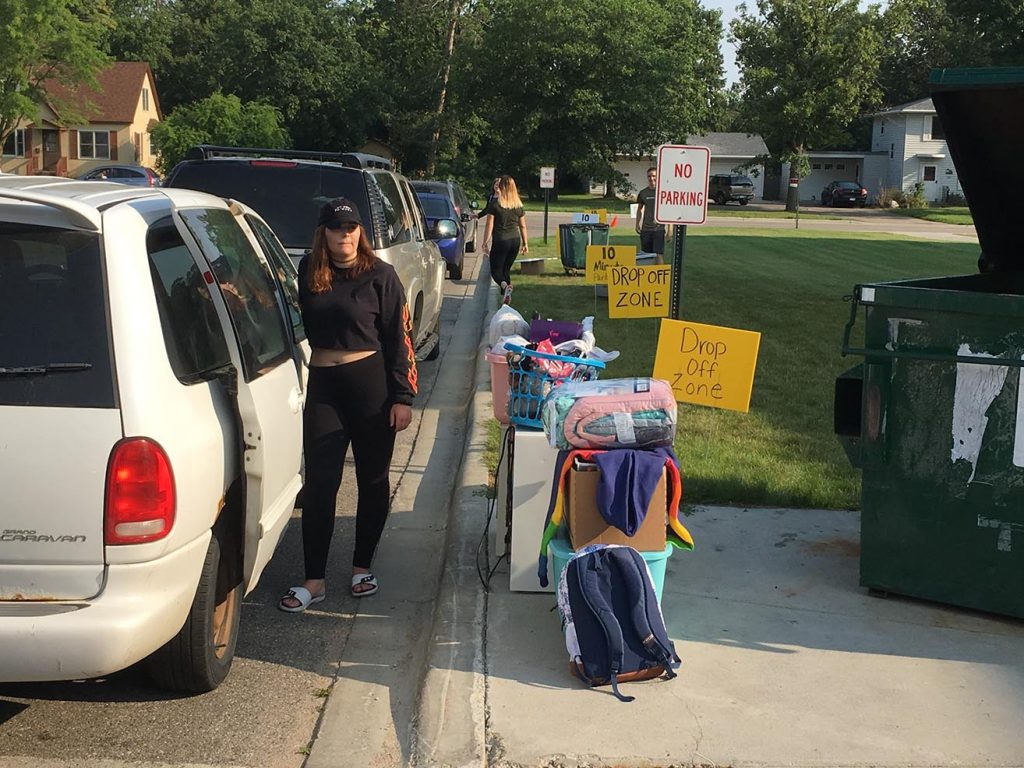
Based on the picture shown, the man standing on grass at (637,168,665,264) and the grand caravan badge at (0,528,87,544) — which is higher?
the man standing on grass at (637,168,665,264)

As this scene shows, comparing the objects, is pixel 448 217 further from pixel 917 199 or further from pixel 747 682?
pixel 917 199

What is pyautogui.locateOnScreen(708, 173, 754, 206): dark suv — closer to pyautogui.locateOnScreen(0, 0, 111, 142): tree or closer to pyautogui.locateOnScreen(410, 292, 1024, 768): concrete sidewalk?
pyautogui.locateOnScreen(0, 0, 111, 142): tree

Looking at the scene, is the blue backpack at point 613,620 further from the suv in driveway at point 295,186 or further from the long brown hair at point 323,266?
the suv in driveway at point 295,186

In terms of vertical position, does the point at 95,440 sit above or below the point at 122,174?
below

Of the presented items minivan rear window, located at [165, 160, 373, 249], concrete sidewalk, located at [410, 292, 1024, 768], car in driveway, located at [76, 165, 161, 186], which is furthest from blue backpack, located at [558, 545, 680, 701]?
car in driveway, located at [76, 165, 161, 186]

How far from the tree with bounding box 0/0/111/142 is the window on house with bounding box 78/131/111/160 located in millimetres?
7842

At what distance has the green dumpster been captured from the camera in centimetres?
482

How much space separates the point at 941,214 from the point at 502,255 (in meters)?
43.1

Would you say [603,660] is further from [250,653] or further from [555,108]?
[555,108]

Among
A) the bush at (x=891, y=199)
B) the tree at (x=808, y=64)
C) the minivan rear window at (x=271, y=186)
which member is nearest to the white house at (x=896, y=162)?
the bush at (x=891, y=199)

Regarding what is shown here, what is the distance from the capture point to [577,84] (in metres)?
58.7

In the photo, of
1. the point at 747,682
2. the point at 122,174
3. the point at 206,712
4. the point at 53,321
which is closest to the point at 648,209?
the point at 747,682

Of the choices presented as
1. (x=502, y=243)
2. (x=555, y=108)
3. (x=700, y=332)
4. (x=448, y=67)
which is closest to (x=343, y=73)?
(x=448, y=67)

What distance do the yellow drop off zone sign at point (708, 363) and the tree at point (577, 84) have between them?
52334mm
